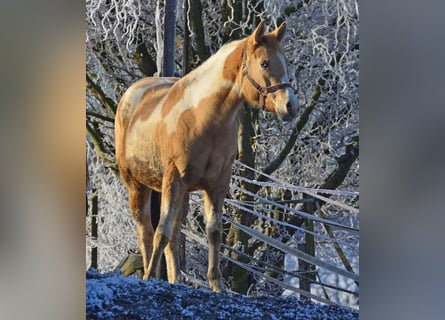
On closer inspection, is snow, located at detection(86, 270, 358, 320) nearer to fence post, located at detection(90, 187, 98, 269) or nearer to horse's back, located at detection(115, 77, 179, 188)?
fence post, located at detection(90, 187, 98, 269)

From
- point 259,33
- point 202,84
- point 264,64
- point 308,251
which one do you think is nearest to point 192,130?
point 202,84

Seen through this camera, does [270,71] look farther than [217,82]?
No

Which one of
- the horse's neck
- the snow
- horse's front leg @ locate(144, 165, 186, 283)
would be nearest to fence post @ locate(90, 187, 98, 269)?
the snow

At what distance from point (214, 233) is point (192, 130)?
0.60 m

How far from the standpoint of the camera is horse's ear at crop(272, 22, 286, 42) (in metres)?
3.24

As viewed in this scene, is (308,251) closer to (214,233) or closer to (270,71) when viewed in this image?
(214,233)

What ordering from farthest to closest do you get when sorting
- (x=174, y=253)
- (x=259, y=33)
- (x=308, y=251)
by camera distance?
(x=174, y=253) → (x=308, y=251) → (x=259, y=33)

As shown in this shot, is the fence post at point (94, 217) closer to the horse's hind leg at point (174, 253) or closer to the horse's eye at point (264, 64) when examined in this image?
the horse's hind leg at point (174, 253)

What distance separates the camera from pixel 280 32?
10.7 ft

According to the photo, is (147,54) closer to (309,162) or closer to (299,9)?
(299,9)

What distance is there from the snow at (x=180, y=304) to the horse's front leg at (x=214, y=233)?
0.26 feet
